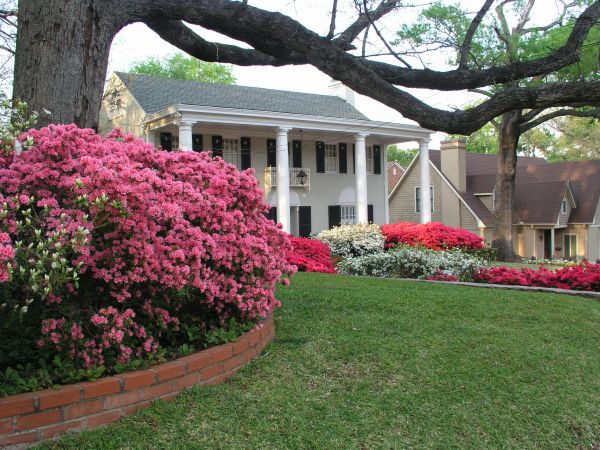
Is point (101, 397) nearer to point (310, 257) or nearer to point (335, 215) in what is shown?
point (310, 257)

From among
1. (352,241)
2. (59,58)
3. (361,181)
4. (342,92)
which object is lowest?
(352,241)

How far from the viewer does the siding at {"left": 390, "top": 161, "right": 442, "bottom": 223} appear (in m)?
35.4

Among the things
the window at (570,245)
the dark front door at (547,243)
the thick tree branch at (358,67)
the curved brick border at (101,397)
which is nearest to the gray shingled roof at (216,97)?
the thick tree branch at (358,67)

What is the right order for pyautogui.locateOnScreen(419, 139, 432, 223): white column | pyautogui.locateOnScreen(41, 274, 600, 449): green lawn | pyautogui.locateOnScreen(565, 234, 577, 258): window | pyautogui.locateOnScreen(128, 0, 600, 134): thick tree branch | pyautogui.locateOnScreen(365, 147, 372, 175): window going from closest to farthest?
pyautogui.locateOnScreen(41, 274, 600, 449): green lawn → pyautogui.locateOnScreen(128, 0, 600, 134): thick tree branch → pyautogui.locateOnScreen(419, 139, 432, 223): white column → pyautogui.locateOnScreen(365, 147, 372, 175): window → pyautogui.locateOnScreen(565, 234, 577, 258): window

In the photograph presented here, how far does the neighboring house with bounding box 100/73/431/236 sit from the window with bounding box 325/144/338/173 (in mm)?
43

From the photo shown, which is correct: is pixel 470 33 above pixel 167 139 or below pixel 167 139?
below

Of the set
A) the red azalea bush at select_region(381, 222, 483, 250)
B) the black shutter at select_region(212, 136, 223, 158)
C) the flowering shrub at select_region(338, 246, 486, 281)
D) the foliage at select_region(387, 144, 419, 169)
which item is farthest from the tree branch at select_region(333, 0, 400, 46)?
the foliage at select_region(387, 144, 419, 169)

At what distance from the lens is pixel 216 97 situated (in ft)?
72.8

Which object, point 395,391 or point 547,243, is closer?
point 395,391

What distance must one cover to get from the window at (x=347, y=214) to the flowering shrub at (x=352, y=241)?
7130 millimetres

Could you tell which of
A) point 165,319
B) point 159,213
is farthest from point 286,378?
point 159,213

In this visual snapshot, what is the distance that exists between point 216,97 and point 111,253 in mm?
19503

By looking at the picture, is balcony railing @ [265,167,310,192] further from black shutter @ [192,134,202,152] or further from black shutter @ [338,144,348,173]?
black shutter @ [192,134,202,152]

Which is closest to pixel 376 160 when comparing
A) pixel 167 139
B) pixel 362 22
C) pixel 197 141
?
pixel 197 141
